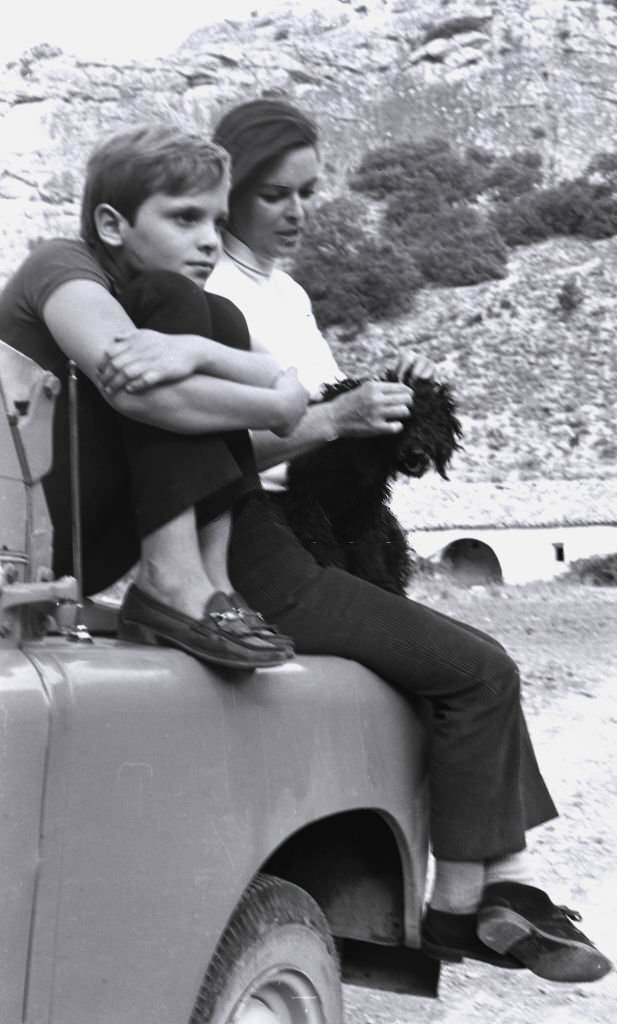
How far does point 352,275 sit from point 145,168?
64.8 metres

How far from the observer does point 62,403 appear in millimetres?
2879

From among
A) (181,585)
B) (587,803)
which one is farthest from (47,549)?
(587,803)

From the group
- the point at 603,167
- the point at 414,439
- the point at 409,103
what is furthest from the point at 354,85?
the point at 414,439

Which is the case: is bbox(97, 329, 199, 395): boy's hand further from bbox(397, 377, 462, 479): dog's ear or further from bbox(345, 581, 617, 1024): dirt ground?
bbox(345, 581, 617, 1024): dirt ground

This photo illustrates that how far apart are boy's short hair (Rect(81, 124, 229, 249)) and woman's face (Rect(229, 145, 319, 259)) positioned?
793 millimetres

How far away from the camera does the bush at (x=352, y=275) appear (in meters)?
64.4

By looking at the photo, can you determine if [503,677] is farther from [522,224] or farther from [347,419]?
Result: [522,224]

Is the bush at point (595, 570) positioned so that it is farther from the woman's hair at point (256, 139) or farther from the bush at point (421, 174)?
the bush at point (421, 174)

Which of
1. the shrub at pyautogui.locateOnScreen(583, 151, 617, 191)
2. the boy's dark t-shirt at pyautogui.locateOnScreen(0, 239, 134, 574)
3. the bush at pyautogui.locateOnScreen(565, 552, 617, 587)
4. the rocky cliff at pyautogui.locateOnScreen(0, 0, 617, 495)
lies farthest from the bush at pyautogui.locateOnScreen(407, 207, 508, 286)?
the boy's dark t-shirt at pyautogui.locateOnScreen(0, 239, 134, 574)

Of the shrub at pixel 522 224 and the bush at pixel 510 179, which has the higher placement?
the bush at pixel 510 179

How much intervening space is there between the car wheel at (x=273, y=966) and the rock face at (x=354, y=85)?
85.5 metres

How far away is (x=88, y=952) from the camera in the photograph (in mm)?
2154

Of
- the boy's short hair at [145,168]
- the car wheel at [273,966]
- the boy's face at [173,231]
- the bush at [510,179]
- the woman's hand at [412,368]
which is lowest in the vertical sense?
the car wheel at [273,966]

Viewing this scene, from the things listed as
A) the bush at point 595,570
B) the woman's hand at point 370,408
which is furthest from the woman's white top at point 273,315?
the bush at point 595,570
